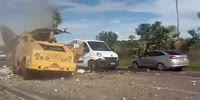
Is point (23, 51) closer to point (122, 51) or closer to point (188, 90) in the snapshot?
point (188, 90)

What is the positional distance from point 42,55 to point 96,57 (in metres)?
7.74

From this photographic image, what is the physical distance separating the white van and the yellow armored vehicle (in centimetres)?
543

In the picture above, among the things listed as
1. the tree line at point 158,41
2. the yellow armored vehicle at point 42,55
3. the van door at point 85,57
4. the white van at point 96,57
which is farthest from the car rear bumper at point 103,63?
the tree line at point 158,41

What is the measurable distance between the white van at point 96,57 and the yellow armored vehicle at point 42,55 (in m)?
5.43

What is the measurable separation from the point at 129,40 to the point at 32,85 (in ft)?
107

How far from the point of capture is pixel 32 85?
1678 cm

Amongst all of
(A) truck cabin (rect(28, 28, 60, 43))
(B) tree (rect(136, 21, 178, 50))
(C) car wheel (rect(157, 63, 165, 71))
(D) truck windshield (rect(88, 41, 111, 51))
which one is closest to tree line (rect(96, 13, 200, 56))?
(B) tree (rect(136, 21, 178, 50))

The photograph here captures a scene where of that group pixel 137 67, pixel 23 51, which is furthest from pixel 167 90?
pixel 137 67

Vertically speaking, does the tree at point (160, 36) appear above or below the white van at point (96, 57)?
above

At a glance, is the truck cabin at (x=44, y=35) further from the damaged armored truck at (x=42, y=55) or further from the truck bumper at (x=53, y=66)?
the truck bumper at (x=53, y=66)

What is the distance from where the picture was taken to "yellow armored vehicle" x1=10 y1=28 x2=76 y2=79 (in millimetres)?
18406

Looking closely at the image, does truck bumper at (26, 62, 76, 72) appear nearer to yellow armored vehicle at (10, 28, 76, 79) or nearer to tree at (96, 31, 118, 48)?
yellow armored vehicle at (10, 28, 76, 79)

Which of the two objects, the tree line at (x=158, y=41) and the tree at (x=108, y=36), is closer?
the tree line at (x=158, y=41)

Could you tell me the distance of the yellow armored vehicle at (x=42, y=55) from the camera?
18.4 metres
